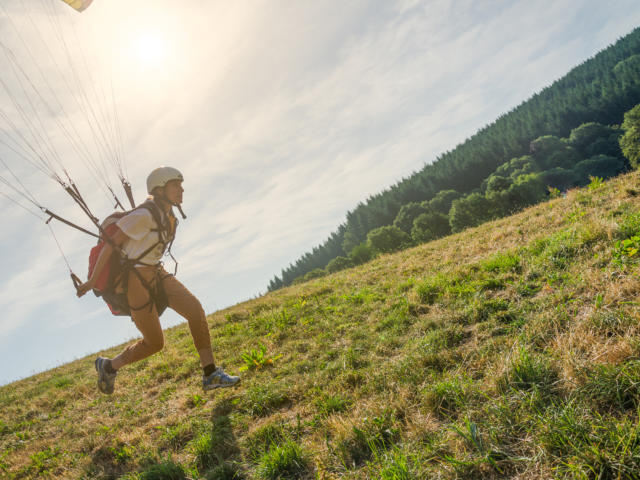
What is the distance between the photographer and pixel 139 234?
501 centimetres

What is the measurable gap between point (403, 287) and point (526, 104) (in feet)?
618

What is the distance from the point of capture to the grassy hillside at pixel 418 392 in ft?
7.75

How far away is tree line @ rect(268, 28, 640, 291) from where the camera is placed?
63656 millimetres

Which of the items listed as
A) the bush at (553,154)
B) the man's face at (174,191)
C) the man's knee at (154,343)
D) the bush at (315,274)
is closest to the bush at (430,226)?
the bush at (315,274)

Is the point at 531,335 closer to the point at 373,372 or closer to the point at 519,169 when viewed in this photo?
the point at 373,372

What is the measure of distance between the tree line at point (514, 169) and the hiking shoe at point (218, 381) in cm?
4992

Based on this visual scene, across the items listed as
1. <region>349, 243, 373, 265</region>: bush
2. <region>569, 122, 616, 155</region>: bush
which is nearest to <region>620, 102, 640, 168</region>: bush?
<region>569, 122, 616, 155</region>: bush

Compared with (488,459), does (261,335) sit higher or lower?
higher

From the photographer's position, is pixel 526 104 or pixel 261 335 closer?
pixel 261 335

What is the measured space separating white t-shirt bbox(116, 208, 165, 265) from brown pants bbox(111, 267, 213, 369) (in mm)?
259

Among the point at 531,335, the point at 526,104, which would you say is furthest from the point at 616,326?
the point at 526,104

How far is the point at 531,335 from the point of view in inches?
143

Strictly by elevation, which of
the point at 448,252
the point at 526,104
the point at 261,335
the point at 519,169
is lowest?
the point at 519,169

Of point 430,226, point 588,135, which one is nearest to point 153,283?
point 430,226
